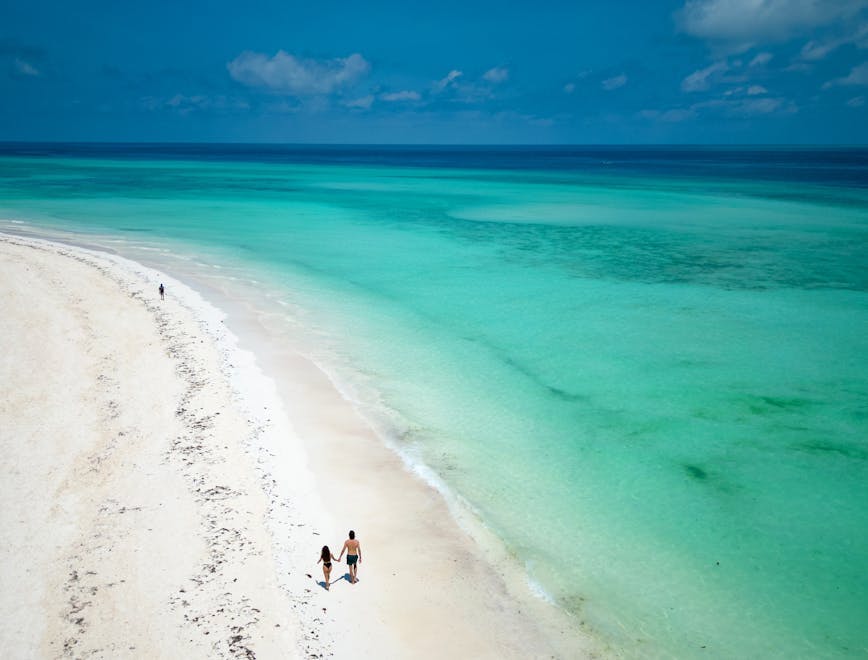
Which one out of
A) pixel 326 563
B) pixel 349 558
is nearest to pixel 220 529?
pixel 326 563

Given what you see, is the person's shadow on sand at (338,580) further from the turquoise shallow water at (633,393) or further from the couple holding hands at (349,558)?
the turquoise shallow water at (633,393)

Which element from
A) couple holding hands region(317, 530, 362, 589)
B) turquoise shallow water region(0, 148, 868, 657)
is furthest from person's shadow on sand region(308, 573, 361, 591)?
turquoise shallow water region(0, 148, 868, 657)

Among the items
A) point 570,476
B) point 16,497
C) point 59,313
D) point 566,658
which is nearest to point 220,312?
point 59,313

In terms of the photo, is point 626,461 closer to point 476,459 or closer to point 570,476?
point 570,476

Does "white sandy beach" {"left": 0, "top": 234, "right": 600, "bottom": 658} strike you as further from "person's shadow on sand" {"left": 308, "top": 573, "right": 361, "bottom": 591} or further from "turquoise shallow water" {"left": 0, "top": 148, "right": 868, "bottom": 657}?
"turquoise shallow water" {"left": 0, "top": 148, "right": 868, "bottom": 657}

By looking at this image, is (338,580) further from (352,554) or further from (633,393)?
(633,393)

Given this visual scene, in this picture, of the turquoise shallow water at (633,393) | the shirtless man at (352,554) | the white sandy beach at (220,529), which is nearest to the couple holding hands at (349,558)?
the shirtless man at (352,554)
